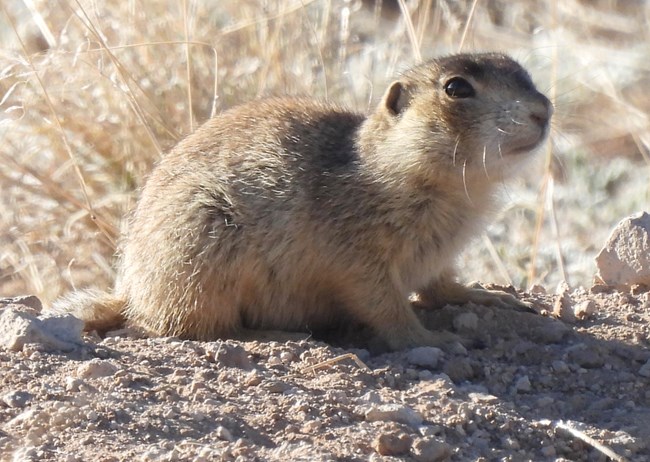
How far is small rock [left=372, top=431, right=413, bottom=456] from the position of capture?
325 centimetres

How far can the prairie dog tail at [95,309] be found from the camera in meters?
4.71

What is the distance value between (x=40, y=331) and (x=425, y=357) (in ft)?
4.52

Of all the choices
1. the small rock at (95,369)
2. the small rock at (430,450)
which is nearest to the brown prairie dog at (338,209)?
the small rock at (95,369)

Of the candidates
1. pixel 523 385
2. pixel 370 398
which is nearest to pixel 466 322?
pixel 523 385

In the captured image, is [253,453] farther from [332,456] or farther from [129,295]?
[129,295]

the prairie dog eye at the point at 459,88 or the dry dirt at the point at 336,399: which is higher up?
the prairie dog eye at the point at 459,88

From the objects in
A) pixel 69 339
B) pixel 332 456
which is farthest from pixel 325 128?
pixel 332 456

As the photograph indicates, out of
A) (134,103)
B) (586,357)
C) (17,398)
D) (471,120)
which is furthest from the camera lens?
(134,103)

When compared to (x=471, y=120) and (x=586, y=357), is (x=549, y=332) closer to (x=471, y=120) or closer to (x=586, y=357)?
(x=586, y=357)

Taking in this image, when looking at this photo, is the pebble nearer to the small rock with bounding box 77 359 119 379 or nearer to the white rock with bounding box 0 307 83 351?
the small rock with bounding box 77 359 119 379

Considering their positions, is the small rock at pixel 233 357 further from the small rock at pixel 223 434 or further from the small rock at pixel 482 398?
the small rock at pixel 482 398

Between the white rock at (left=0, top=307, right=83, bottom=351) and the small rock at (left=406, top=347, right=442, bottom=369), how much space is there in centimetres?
119

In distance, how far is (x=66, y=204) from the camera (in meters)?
6.93

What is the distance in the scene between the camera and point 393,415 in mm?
3443
